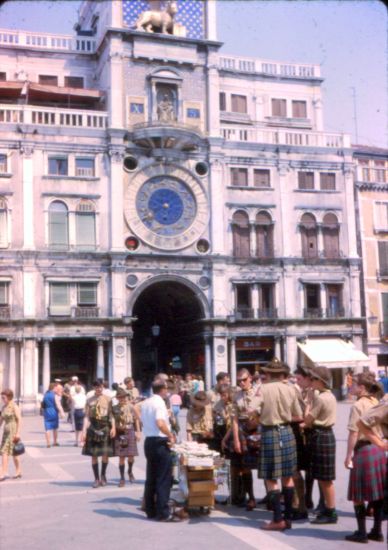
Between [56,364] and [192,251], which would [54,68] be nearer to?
[192,251]

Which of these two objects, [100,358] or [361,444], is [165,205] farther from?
[361,444]

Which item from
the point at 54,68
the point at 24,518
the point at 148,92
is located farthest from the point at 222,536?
the point at 54,68

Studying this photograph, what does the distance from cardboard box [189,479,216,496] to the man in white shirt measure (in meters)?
0.34

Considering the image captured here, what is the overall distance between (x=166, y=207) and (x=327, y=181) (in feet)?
33.4

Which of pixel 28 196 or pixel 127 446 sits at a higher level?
pixel 28 196

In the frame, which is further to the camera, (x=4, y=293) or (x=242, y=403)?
(x=4, y=293)

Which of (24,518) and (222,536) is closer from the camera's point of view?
(222,536)

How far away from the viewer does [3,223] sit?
3666 centimetres

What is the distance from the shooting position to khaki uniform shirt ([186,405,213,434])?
40.2ft

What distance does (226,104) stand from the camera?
1747 inches

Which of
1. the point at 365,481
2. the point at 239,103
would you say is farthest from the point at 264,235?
the point at 365,481

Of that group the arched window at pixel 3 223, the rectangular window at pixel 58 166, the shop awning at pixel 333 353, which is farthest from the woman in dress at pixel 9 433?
the shop awning at pixel 333 353

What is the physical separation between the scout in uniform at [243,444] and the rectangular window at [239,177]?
30.1 metres

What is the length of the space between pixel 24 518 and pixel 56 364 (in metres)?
28.2
